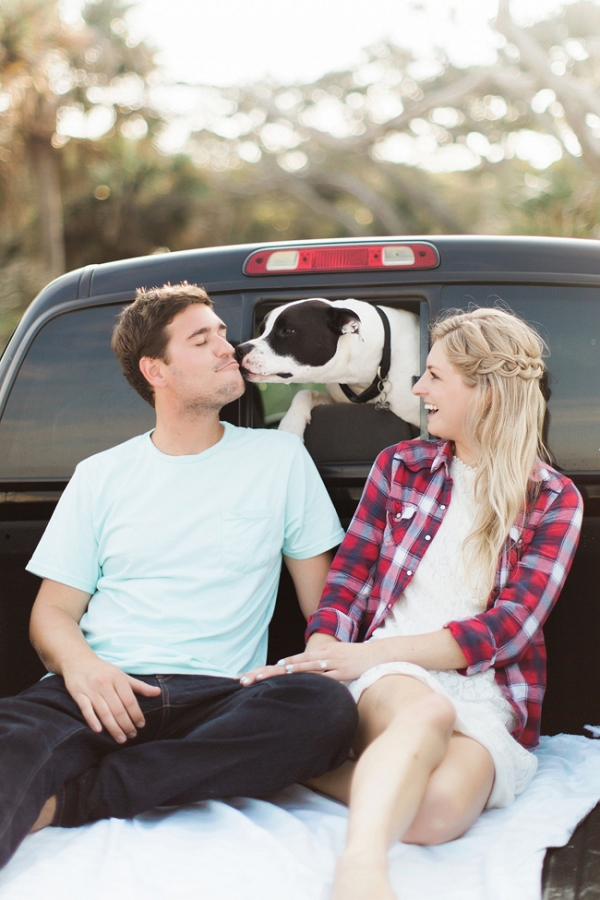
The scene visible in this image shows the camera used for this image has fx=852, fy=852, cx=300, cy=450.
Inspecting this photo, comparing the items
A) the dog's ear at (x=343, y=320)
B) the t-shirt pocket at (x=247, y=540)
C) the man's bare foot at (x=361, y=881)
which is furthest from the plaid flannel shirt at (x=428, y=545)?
the man's bare foot at (x=361, y=881)

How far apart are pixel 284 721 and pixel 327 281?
151 centimetres

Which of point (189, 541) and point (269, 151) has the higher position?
point (269, 151)

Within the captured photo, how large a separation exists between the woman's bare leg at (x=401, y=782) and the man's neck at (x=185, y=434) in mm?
1027

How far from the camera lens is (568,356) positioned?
110 inches

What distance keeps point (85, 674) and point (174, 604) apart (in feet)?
1.17

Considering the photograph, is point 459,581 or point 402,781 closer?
point 402,781

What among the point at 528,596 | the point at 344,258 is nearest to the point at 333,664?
the point at 528,596

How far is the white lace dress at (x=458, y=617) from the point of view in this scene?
7.66ft

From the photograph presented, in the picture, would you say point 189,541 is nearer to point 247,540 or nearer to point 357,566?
point 247,540

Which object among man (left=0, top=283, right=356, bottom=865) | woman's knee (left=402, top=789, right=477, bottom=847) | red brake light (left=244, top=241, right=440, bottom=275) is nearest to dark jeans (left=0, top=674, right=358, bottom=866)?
man (left=0, top=283, right=356, bottom=865)

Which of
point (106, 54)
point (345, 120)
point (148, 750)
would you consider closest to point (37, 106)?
point (106, 54)

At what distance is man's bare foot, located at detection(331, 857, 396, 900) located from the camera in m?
1.73

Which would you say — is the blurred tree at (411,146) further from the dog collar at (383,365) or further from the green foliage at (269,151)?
the dog collar at (383,365)

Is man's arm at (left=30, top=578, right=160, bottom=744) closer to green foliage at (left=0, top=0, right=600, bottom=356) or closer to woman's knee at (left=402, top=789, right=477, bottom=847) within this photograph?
woman's knee at (left=402, top=789, right=477, bottom=847)
